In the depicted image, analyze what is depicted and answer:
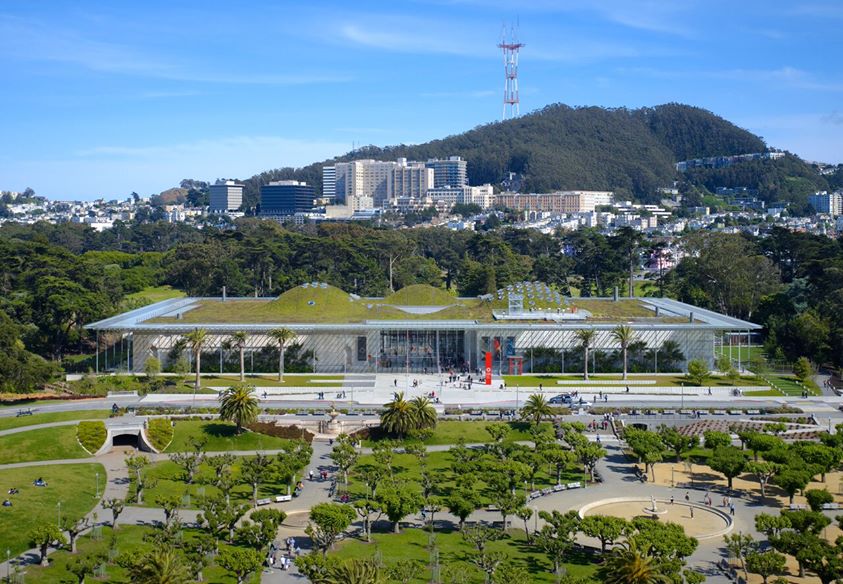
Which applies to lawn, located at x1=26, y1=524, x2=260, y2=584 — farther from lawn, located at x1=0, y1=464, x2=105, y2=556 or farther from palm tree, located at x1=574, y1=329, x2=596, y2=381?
palm tree, located at x1=574, y1=329, x2=596, y2=381

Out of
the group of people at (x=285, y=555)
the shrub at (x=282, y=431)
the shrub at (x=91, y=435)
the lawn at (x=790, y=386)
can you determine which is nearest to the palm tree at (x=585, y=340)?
the lawn at (x=790, y=386)

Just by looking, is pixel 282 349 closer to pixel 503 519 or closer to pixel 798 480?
pixel 503 519

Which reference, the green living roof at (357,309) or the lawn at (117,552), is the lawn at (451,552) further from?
the green living roof at (357,309)

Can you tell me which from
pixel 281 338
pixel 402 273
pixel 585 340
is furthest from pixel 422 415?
pixel 402 273

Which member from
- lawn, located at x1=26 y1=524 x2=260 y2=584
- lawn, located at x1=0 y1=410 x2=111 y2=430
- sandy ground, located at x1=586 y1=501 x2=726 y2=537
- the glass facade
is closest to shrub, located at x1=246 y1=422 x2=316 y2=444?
lawn, located at x1=0 y1=410 x2=111 y2=430

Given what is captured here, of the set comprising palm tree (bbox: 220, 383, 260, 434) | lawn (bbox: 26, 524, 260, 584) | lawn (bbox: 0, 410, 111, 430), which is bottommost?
lawn (bbox: 26, 524, 260, 584)

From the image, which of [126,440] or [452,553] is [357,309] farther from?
[452,553]
